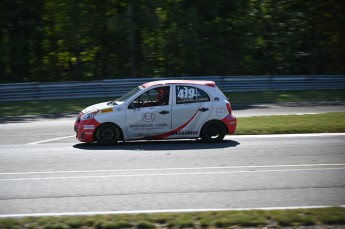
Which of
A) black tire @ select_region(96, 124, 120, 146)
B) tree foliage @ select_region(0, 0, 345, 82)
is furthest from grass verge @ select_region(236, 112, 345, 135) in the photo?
tree foliage @ select_region(0, 0, 345, 82)

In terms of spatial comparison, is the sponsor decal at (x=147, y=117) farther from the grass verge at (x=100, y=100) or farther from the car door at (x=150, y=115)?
the grass verge at (x=100, y=100)

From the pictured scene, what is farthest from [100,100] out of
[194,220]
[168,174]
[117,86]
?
[194,220]

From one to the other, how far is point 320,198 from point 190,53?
20516mm

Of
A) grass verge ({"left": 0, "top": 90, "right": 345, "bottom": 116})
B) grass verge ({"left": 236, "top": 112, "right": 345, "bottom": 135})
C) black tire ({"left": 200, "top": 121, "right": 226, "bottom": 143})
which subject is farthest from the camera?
grass verge ({"left": 0, "top": 90, "right": 345, "bottom": 116})

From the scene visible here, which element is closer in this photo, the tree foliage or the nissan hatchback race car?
the nissan hatchback race car

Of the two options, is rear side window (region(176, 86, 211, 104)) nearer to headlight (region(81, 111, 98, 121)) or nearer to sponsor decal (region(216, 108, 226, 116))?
sponsor decal (region(216, 108, 226, 116))

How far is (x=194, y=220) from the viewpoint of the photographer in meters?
7.00

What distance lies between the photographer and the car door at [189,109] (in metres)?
13.4

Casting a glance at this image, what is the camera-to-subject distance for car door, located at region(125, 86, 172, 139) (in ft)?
43.3

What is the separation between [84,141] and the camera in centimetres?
1322

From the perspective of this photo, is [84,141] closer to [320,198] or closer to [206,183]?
[206,183]

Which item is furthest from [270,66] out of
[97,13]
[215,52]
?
[97,13]

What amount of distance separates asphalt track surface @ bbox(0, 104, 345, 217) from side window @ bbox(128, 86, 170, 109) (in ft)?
3.44

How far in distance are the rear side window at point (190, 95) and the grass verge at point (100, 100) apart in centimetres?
822
